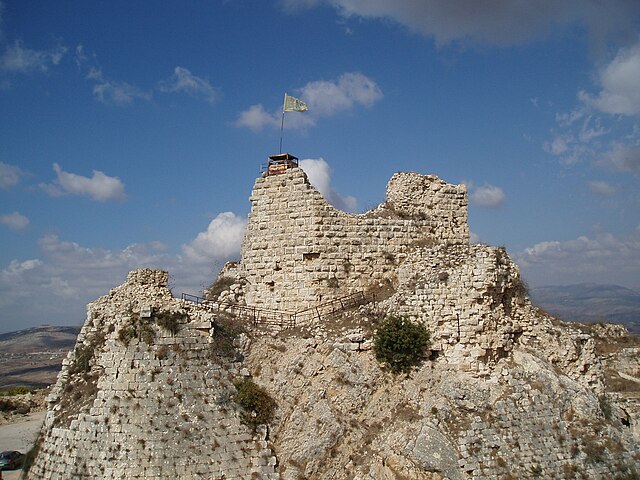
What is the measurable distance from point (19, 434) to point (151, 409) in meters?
15.8

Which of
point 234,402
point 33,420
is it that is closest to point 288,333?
point 234,402

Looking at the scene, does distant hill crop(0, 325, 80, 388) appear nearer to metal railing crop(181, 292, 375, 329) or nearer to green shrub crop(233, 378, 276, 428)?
metal railing crop(181, 292, 375, 329)

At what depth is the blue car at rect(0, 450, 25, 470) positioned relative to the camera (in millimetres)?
22750

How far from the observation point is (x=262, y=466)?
15578 mm

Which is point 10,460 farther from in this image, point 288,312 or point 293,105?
point 293,105

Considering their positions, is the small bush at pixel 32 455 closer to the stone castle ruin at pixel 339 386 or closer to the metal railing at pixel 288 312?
the stone castle ruin at pixel 339 386

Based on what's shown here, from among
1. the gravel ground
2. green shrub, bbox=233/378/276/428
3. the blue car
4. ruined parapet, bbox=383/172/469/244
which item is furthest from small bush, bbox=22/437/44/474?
ruined parapet, bbox=383/172/469/244

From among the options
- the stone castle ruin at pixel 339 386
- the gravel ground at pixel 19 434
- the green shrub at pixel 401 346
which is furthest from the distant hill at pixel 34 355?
the green shrub at pixel 401 346

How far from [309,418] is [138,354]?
5341mm

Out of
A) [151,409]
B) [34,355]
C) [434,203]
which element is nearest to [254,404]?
[151,409]

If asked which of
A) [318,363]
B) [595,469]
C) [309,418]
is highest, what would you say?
[318,363]

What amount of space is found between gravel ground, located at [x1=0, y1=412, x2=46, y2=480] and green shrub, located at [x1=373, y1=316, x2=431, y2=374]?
591 inches

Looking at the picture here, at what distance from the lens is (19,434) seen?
88.0 ft

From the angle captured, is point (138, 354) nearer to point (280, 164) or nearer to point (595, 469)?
point (280, 164)
